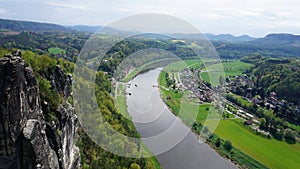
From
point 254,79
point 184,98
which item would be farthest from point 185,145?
point 254,79

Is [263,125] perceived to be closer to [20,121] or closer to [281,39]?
[20,121]

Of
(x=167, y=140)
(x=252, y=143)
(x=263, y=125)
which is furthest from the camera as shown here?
(x=263, y=125)

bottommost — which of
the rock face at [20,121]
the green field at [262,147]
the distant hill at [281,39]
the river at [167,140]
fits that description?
the green field at [262,147]

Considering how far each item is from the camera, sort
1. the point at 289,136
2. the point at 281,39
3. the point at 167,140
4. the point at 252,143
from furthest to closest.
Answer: the point at 281,39
the point at 289,136
the point at 252,143
the point at 167,140

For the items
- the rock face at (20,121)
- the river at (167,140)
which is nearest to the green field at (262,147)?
the river at (167,140)

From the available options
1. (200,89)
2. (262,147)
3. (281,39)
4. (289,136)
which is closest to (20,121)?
(262,147)

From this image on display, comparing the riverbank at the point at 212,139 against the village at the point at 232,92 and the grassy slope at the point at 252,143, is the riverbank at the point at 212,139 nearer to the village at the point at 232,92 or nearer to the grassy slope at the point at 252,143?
the grassy slope at the point at 252,143
